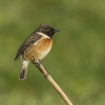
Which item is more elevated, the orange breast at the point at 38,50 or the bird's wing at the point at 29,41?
the bird's wing at the point at 29,41

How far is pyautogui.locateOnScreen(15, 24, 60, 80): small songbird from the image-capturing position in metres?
5.60

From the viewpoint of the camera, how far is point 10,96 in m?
8.22

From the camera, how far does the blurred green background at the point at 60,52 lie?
8.65 metres

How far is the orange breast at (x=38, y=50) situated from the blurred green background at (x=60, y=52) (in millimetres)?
2352

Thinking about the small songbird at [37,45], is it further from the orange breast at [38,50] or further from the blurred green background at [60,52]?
the blurred green background at [60,52]

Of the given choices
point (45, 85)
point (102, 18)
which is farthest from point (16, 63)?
point (102, 18)

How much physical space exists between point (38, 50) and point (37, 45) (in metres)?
0.09

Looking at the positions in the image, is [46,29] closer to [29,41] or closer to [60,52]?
[29,41]

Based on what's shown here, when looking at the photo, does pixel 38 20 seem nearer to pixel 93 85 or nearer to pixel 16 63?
pixel 16 63

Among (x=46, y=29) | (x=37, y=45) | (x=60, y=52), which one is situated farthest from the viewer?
(x=60, y=52)

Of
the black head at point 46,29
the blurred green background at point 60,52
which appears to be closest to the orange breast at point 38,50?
the black head at point 46,29

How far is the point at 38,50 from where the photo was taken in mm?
5684

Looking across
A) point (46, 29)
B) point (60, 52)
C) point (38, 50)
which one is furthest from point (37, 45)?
point (60, 52)

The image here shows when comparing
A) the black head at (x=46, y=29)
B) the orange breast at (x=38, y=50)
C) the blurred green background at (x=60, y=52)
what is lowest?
the orange breast at (x=38, y=50)
